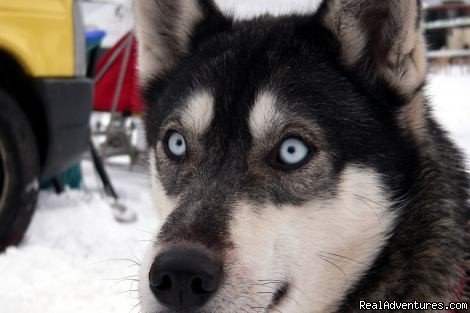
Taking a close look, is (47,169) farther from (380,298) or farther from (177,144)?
(380,298)

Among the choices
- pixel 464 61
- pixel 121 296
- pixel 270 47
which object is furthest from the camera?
pixel 464 61

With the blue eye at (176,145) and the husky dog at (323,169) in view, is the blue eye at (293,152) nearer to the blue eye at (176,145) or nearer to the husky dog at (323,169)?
the husky dog at (323,169)

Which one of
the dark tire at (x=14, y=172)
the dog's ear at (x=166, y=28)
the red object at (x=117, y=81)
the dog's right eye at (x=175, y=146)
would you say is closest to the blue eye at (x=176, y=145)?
the dog's right eye at (x=175, y=146)

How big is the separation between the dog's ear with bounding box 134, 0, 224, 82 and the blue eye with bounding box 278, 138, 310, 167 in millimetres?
766

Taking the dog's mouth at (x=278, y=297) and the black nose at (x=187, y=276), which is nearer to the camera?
the black nose at (x=187, y=276)

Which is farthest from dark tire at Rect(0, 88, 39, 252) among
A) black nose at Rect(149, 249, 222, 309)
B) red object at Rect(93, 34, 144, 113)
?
A: red object at Rect(93, 34, 144, 113)

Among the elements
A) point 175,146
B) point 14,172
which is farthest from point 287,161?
point 14,172

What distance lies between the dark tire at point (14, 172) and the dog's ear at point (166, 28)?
4.80 feet

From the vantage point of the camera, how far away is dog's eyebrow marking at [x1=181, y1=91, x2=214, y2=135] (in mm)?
2160

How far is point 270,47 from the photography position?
2264 mm

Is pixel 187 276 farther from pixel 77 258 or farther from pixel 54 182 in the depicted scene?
pixel 54 182

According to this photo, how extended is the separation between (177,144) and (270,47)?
0.50m

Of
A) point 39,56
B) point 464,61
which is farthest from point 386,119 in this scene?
point 464,61

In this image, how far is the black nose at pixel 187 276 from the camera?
5.53ft
